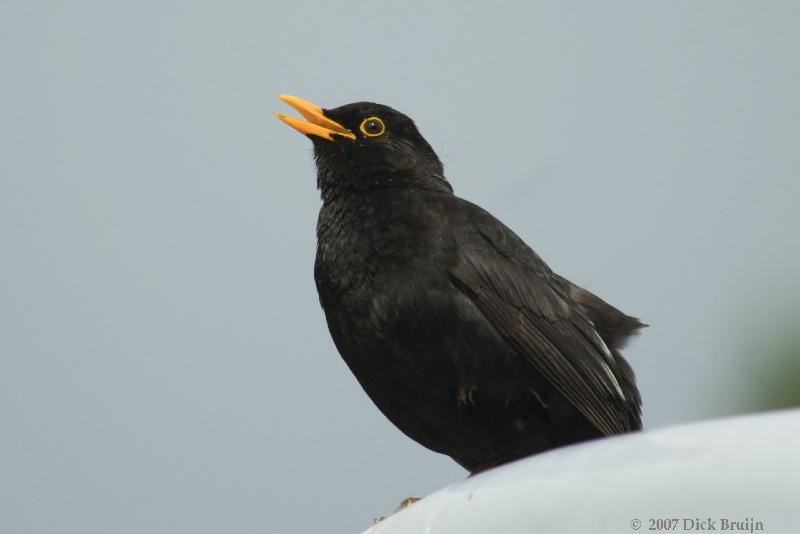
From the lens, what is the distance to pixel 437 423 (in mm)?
4941

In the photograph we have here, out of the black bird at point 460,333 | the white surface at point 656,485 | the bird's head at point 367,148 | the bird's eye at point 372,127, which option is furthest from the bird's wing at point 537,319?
the white surface at point 656,485

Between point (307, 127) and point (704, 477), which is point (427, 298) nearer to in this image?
point (307, 127)

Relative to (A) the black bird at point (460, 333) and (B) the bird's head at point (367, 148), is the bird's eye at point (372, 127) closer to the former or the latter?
(B) the bird's head at point (367, 148)

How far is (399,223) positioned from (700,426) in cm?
277

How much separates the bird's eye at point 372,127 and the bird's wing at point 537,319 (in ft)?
2.49

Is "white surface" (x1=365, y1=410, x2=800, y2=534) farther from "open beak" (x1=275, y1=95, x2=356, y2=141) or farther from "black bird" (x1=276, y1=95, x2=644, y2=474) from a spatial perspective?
"open beak" (x1=275, y1=95, x2=356, y2=141)

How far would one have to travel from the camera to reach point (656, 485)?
2289mm

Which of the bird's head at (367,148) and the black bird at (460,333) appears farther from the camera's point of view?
the bird's head at (367,148)

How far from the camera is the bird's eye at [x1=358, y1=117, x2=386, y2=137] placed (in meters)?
5.86

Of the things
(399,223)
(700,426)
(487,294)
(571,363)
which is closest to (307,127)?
(399,223)

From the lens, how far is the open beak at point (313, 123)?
579 centimetres

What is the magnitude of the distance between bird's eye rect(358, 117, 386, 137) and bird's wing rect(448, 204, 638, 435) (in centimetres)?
76

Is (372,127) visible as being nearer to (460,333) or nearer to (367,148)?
(367,148)

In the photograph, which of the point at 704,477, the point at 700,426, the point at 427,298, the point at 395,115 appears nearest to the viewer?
the point at 704,477
